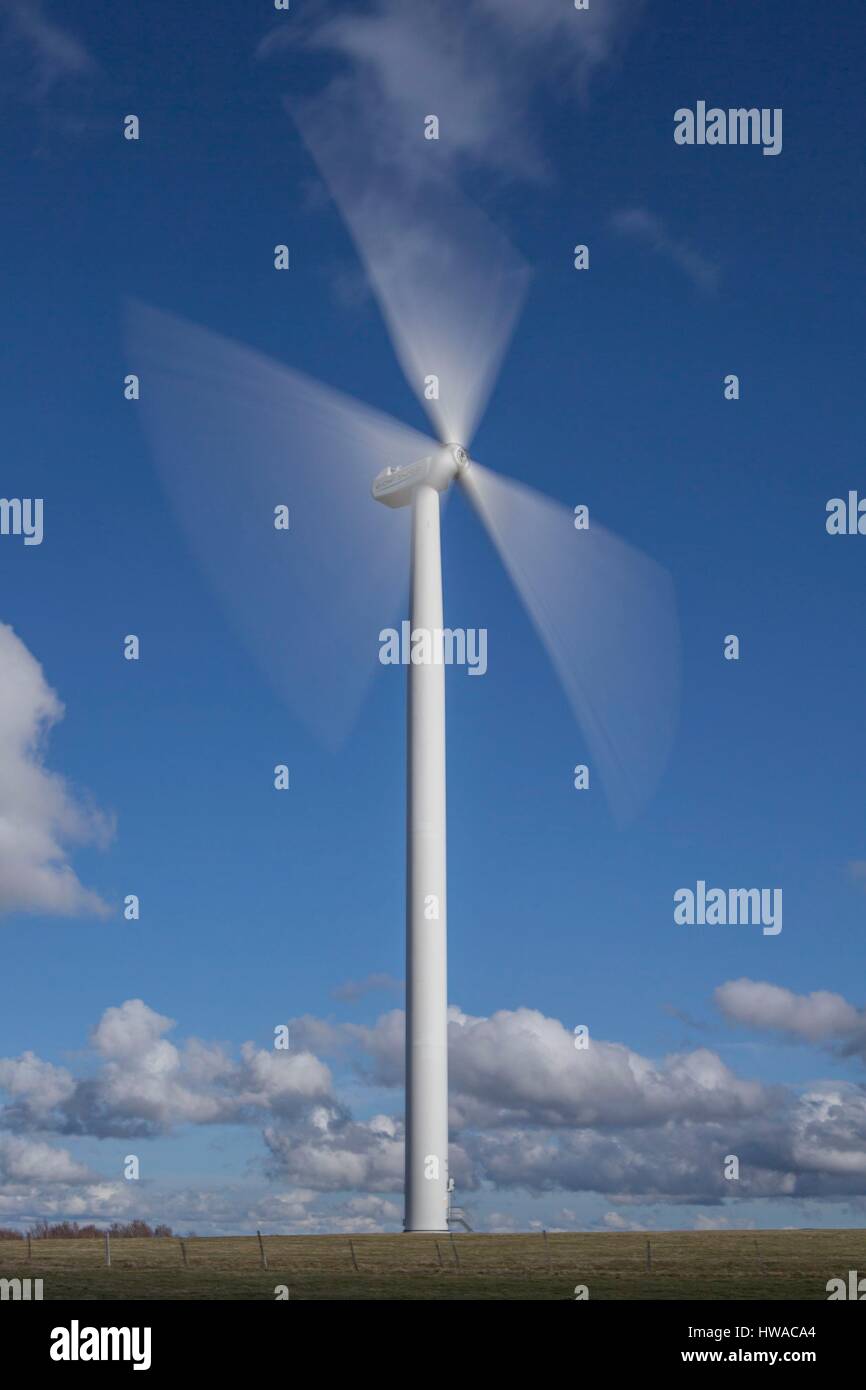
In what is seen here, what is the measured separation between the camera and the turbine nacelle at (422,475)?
80062 mm

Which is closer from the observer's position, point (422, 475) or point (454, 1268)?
point (454, 1268)

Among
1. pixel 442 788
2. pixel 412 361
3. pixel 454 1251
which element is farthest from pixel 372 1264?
pixel 412 361

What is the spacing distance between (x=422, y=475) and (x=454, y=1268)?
1475 inches

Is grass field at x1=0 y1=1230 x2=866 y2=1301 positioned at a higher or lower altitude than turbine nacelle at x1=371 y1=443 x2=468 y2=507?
lower

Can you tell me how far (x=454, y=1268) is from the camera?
186 ft

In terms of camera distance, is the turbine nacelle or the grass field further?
the turbine nacelle

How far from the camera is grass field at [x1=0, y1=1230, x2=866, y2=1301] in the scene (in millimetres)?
51406

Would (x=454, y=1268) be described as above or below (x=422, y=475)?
below

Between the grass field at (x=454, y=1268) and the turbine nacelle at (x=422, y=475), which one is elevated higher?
the turbine nacelle at (x=422, y=475)

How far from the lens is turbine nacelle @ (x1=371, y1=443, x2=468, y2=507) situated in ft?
263

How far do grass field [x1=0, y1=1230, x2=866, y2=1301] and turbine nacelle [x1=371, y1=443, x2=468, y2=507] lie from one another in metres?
33.6

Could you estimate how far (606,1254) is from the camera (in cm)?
6166

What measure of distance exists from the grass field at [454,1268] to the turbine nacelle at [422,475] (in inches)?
1322
